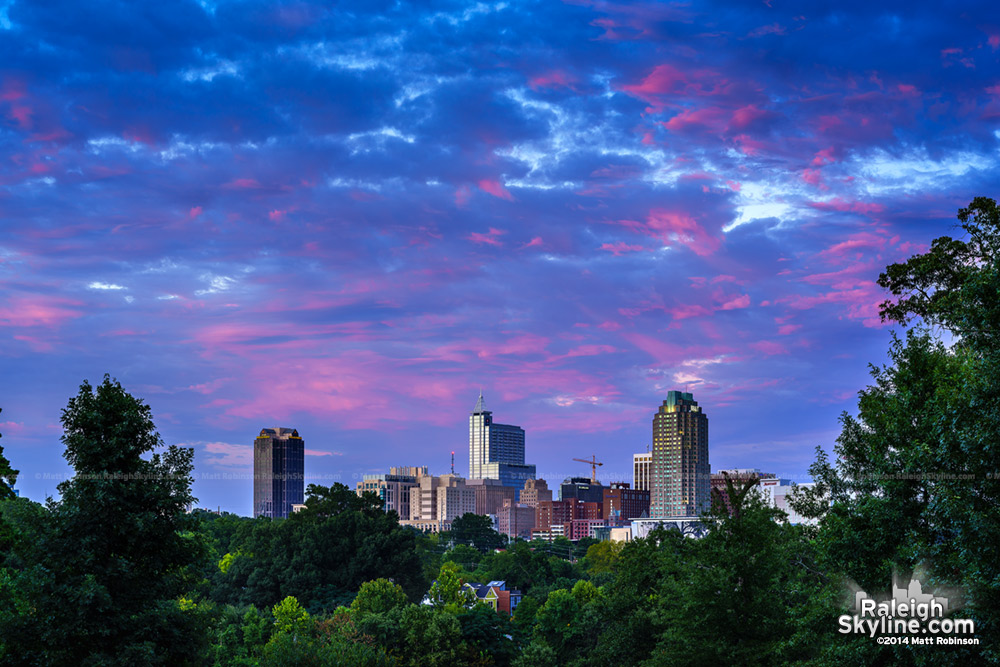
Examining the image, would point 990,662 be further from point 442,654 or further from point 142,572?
point 442,654

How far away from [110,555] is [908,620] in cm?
2045

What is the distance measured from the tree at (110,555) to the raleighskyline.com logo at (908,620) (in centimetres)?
1802

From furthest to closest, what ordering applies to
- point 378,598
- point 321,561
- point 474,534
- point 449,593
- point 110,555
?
1. point 474,534
2. point 321,561
3. point 449,593
4. point 378,598
5. point 110,555

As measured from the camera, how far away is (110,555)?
83.8ft

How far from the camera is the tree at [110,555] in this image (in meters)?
24.0

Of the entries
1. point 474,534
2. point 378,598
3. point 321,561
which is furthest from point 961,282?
point 474,534

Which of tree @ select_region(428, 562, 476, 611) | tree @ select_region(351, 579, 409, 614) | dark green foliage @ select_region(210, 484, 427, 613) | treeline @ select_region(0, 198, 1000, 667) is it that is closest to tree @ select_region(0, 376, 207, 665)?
treeline @ select_region(0, 198, 1000, 667)

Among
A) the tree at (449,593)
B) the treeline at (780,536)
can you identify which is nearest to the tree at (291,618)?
the tree at (449,593)

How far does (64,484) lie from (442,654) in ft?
Result: 146

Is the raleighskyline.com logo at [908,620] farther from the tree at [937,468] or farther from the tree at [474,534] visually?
the tree at [474,534]

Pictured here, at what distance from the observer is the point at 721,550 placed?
31312 mm

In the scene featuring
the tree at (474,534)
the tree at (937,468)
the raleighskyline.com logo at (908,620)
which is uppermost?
the tree at (937,468)

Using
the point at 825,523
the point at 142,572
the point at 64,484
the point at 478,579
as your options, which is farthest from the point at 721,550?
the point at 478,579

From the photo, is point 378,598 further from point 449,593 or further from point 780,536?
point 780,536
